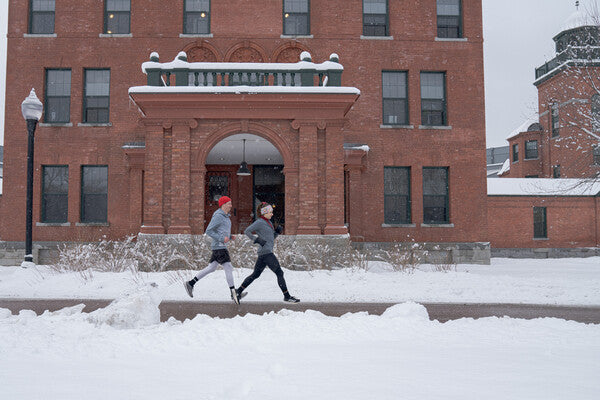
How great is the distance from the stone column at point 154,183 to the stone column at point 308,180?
13.5 ft

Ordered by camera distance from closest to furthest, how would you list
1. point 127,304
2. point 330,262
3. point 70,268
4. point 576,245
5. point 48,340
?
point 48,340 < point 127,304 < point 70,268 < point 330,262 < point 576,245

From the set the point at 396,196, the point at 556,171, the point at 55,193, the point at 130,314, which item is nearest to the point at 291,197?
the point at 396,196

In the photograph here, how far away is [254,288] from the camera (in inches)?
369

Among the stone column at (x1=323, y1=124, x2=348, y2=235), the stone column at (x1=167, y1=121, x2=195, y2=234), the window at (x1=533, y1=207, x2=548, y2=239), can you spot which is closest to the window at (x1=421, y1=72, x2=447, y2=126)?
the stone column at (x1=323, y1=124, x2=348, y2=235)

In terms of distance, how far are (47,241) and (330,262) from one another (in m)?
11.5

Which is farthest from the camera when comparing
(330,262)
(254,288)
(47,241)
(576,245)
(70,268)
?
(576,245)

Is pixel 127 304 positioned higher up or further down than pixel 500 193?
further down

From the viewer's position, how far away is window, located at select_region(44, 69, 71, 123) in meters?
17.1

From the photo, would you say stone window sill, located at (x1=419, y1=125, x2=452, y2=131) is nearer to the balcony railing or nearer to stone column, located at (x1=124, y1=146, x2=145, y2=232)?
the balcony railing

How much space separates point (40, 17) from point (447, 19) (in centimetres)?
1718

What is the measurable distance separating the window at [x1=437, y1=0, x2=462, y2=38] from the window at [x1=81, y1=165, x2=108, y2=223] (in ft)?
50.4

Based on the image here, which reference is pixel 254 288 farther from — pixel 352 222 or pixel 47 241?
pixel 47 241

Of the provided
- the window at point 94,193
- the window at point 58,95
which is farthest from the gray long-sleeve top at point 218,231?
the window at point 58,95

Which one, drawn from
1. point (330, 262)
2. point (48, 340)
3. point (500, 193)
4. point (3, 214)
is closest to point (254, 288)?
point (330, 262)
